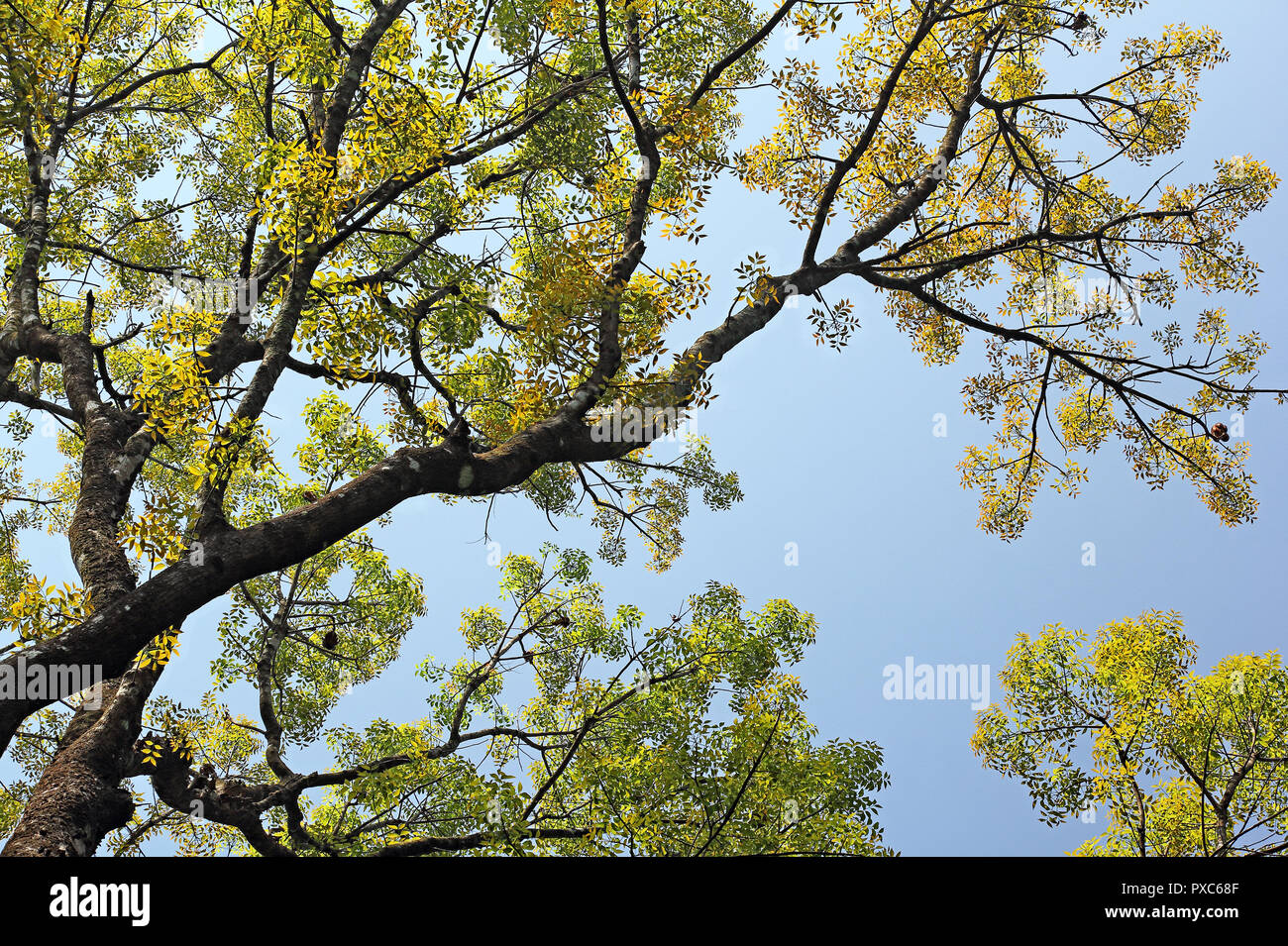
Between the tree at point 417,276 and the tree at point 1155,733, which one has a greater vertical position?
the tree at point 417,276

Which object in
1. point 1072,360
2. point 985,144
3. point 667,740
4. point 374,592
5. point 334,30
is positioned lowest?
point 667,740

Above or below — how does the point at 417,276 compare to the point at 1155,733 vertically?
above

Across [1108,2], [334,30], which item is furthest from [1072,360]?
[334,30]

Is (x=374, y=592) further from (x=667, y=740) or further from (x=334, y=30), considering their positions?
(x=334, y=30)

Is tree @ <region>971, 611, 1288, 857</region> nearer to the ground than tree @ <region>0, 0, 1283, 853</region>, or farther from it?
nearer to the ground

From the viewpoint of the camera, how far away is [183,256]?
9422mm
